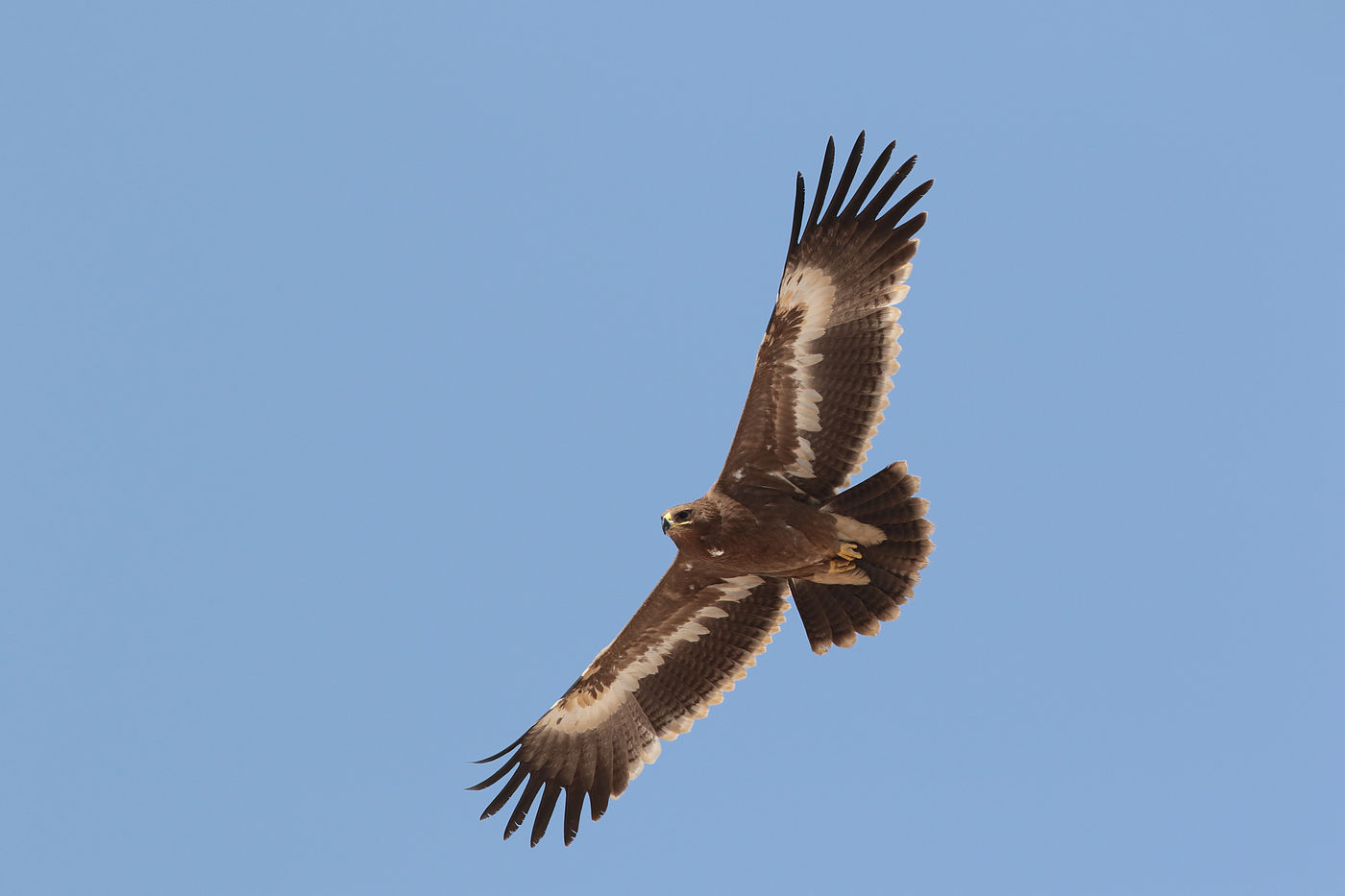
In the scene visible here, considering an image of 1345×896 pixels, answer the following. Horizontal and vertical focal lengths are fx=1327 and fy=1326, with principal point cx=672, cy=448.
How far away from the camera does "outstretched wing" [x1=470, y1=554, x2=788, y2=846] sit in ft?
38.6

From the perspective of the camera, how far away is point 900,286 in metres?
10.6

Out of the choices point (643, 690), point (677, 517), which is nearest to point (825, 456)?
point (677, 517)

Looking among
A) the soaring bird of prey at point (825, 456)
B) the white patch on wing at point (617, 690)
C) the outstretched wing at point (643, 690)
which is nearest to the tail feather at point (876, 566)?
the soaring bird of prey at point (825, 456)

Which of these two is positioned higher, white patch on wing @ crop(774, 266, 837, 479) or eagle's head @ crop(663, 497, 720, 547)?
white patch on wing @ crop(774, 266, 837, 479)

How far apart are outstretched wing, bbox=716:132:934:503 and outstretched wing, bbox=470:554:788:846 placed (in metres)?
1.40

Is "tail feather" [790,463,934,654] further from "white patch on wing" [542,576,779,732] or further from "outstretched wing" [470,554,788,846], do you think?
"white patch on wing" [542,576,779,732]

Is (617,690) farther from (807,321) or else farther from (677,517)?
(807,321)

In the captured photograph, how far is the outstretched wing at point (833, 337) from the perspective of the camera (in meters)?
10.6

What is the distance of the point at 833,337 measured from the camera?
422 inches

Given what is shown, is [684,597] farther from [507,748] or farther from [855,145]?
[855,145]

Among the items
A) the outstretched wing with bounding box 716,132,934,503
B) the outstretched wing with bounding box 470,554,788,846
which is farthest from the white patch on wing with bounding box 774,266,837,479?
the outstretched wing with bounding box 470,554,788,846

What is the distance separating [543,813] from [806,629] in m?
2.88

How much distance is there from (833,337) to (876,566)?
1.92m

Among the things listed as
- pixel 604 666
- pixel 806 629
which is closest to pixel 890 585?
pixel 806 629
